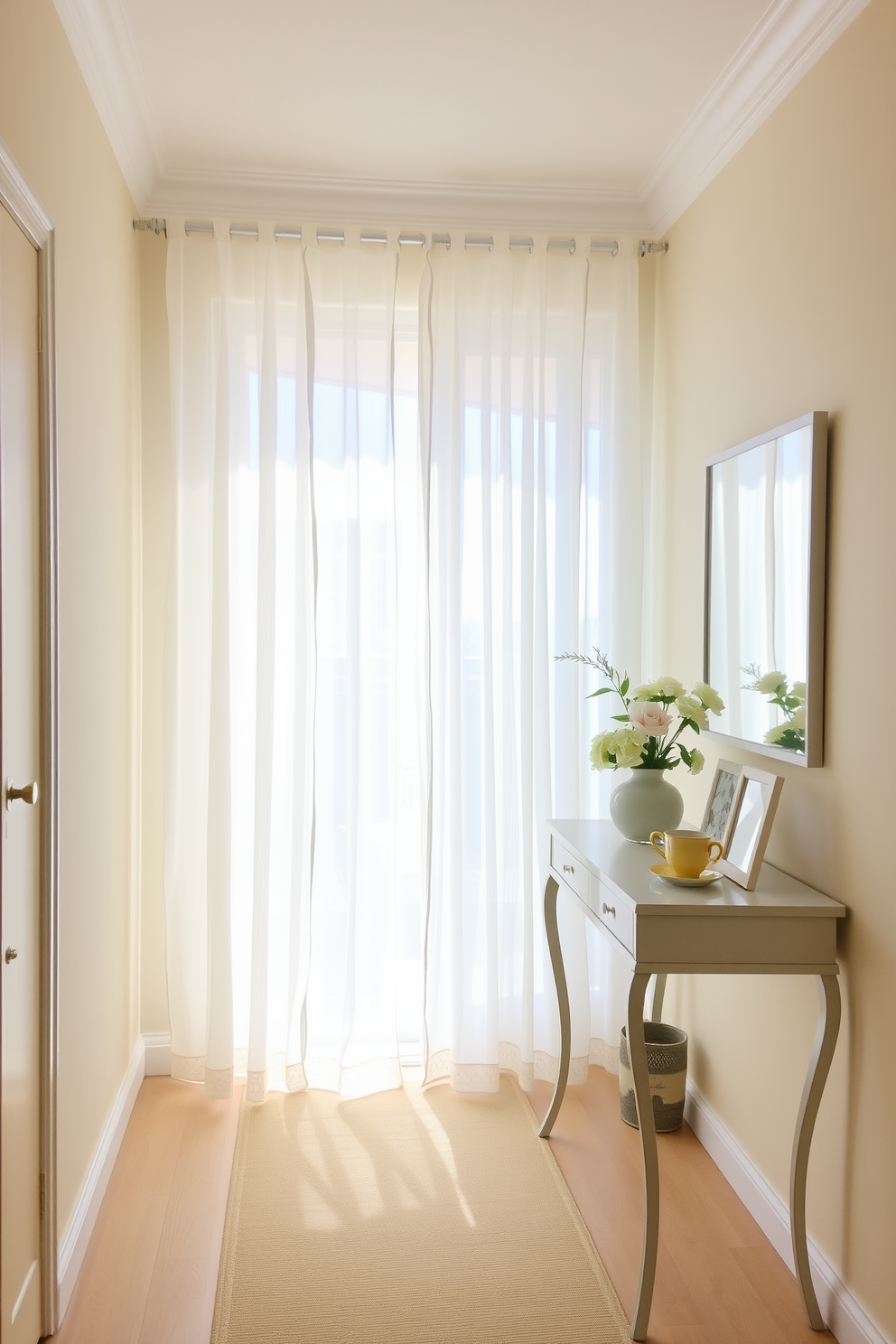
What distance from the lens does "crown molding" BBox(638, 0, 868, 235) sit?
2146 millimetres

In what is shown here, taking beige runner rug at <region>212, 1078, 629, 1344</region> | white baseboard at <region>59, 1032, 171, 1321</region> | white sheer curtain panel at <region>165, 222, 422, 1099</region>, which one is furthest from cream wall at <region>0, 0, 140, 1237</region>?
beige runner rug at <region>212, 1078, 629, 1344</region>

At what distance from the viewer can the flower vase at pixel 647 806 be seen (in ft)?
8.37

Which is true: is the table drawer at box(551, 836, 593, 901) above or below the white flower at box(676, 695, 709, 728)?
below

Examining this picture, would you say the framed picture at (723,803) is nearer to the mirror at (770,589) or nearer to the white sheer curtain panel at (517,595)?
the mirror at (770,589)

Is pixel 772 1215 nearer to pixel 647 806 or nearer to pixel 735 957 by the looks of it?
pixel 735 957

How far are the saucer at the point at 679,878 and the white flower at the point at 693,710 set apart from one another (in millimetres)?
417

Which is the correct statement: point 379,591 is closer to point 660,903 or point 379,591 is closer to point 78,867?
point 78,867

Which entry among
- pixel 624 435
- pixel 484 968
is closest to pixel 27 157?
pixel 624 435

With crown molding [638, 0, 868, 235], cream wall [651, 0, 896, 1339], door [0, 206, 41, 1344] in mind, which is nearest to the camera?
door [0, 206, 41, 1344]

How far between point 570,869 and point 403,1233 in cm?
97

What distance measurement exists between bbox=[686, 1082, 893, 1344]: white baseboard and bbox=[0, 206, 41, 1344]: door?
1.59m

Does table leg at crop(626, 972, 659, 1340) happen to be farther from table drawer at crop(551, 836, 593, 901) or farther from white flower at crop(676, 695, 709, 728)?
white flower at crop(676, 695, 709, 728)

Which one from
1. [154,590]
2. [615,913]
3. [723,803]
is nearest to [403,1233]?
[615,913]

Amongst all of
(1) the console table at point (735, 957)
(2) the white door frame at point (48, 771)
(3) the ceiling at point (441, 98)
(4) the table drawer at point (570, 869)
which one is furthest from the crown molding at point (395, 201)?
(1) the console table at point (735, 957)
